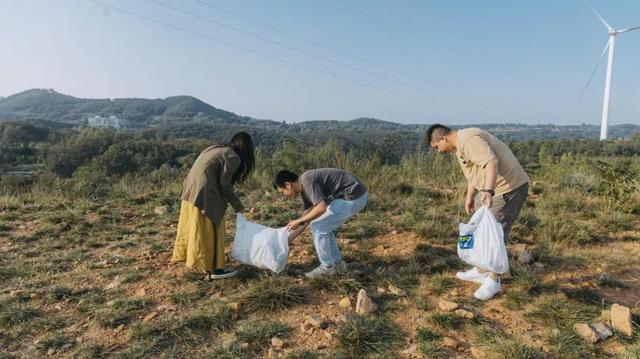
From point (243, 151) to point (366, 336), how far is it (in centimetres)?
173

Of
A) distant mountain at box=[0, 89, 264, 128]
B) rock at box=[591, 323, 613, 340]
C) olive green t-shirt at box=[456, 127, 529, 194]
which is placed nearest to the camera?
rock at box=[591, 323, 613, 340]

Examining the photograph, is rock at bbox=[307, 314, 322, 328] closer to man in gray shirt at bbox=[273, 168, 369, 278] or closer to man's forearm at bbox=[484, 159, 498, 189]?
man in gray shirt at bbox=[273, 168, 369, 278]

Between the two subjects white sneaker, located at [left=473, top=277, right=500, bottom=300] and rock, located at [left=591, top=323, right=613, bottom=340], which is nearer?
rock, located at [left=591, top=323, right=613, bottom=340]

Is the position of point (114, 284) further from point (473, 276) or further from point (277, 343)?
point (473, 276)

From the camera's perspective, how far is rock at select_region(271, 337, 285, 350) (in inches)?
95.8

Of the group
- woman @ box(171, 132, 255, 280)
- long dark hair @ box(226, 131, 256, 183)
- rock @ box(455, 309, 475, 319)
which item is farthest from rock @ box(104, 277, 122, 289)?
rock @ box(455, 309, 475, 319)

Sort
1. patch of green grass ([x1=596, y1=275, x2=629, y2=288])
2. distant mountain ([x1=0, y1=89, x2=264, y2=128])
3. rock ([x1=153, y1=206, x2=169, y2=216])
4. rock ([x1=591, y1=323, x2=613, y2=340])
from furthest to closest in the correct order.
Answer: distant mountain ([x1=0, y1=89, x2=264, y2=128])
rock ([x1=153, y1=206, x2=169, y2=216])
patch of green grass ([x1=596, y1=275, x2=629, y2=288])
rock ([x1=591, y1=323, x2=613, y2=340])

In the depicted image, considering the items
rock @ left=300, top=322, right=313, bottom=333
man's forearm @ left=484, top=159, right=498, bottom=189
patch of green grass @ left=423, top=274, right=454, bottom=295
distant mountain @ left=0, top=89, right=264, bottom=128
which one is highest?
distant mountain @ left=0, top=89, right=264, bottom=128

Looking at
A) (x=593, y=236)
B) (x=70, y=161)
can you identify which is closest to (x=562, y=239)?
(x=593, y=236)

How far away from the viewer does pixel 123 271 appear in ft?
11.8

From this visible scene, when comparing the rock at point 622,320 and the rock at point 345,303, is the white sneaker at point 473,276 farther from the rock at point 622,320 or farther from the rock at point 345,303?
the rock at point 345,303

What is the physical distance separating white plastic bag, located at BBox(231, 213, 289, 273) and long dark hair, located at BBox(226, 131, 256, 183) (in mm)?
443

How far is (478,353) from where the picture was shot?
91.4 inches

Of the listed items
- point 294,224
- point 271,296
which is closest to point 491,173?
point 294,224
